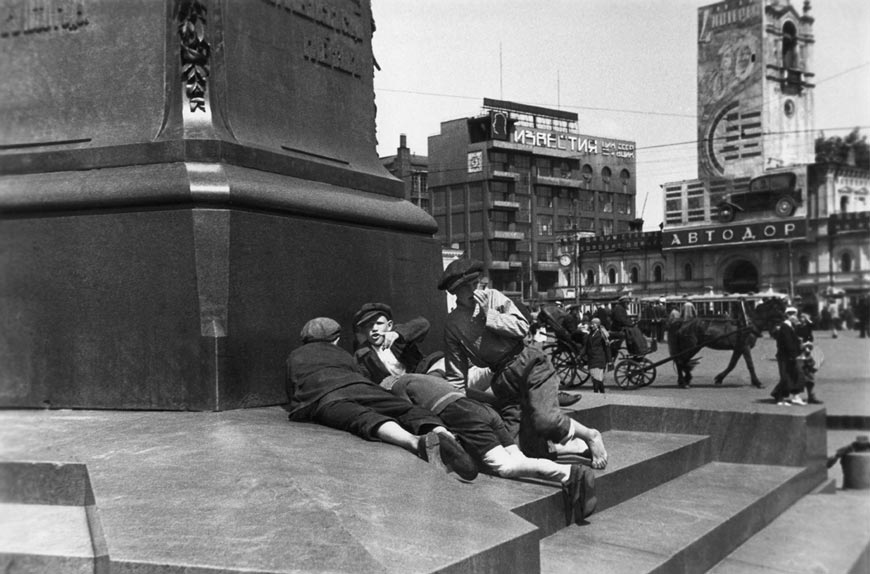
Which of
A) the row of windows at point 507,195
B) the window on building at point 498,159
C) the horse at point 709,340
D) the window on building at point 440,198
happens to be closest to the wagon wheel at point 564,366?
the horse at point 709,340

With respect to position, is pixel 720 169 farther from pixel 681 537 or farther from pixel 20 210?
pixel 20 210

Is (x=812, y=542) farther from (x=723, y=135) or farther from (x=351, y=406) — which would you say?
(x=351, y=406)

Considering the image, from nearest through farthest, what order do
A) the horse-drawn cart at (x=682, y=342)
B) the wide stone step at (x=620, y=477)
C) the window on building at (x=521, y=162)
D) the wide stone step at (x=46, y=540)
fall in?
the wide stone step at (x=46, y=540) < the wide stone step at (x=620, y=477) < the horse-drawn cart at (x=682, y=342) < the window on building at (x=521, y=162)

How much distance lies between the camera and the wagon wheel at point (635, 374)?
13.3m

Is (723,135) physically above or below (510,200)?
below

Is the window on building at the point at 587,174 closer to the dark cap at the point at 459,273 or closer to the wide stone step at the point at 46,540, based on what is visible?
the dark cap at the point at 459,273

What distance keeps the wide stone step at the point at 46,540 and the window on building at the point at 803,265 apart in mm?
3251

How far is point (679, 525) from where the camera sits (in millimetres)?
4336

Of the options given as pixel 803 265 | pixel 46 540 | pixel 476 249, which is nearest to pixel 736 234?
pixel 803 265

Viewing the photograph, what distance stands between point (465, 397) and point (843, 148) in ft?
6.71

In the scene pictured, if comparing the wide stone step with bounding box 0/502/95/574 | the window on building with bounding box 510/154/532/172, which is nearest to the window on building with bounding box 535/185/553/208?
the window on building with bounding box 510/154/532/172

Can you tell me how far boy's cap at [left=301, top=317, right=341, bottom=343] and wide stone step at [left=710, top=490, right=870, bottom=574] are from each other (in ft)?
7.29

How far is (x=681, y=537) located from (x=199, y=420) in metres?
2.32

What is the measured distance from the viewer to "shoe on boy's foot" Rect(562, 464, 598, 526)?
4180 mm
